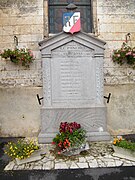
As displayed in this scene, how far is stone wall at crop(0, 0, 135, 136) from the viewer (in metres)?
5.66

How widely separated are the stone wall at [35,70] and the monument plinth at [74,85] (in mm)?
1186

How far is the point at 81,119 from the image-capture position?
183 inches

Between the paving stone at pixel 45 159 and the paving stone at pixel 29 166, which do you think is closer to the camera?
the paving stone at pixel 29 166

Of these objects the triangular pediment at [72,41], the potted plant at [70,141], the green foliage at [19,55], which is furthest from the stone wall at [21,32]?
the potted plant at [70,141]

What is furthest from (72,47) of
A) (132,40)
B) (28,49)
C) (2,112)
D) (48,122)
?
(2,112)

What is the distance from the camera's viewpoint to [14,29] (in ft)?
19.2

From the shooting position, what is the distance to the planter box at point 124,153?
12.1 feet

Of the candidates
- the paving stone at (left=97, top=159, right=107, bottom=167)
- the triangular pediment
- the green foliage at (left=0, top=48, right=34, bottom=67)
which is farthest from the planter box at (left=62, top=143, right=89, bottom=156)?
the green foliage at (left=0, top=48, right=34, bottom=67)

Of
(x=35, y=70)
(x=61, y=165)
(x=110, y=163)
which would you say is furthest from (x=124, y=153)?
(x=35, y=70)

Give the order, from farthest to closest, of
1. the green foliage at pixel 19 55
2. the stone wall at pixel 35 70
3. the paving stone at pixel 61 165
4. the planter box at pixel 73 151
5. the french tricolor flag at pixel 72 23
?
the stone wall at pixel 35 70 → the green foliage at pixel 19 55 → the french tricolor flag at pixel 72 23 → the planter box at pixel 73 151 → the paving stone at pixel 61 165

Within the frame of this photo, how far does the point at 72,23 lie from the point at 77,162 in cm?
325

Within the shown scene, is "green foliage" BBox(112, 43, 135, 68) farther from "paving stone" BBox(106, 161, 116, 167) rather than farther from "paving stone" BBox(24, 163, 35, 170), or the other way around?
"paving stone" BBox(24, 163, 35, 170)

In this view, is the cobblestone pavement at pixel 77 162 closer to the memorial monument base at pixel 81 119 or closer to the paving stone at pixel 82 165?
the paving stone at pixel 82 165

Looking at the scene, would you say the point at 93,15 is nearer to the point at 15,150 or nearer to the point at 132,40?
the point at 132,40
